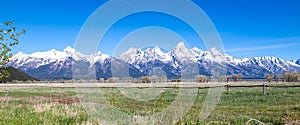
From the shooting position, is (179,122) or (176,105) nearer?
(179,122)

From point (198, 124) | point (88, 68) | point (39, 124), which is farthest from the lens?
point (88, 68)

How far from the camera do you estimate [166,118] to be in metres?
8.08

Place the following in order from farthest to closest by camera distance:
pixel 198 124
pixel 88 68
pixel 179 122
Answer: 1. pixel 88 68
2. pixel 198 124
3. pixel 179 122

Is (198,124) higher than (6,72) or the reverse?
the reverse

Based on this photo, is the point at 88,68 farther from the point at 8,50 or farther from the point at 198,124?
the point at 198,124

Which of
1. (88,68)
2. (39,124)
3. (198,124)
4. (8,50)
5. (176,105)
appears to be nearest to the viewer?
(198,124)

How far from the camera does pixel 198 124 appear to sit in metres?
8.09

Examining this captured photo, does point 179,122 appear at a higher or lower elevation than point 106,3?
lower

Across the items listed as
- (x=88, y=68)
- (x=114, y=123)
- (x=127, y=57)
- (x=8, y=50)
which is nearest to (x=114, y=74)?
(x=127, y=57)

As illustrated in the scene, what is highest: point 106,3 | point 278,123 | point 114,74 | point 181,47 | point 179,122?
point 106,3

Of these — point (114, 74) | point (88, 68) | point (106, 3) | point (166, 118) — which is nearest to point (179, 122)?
point (166, 118)

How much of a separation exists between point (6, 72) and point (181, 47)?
6213 millimetres

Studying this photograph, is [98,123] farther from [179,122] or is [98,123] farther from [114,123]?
[179,122]

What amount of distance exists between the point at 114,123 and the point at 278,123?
7.44 m
